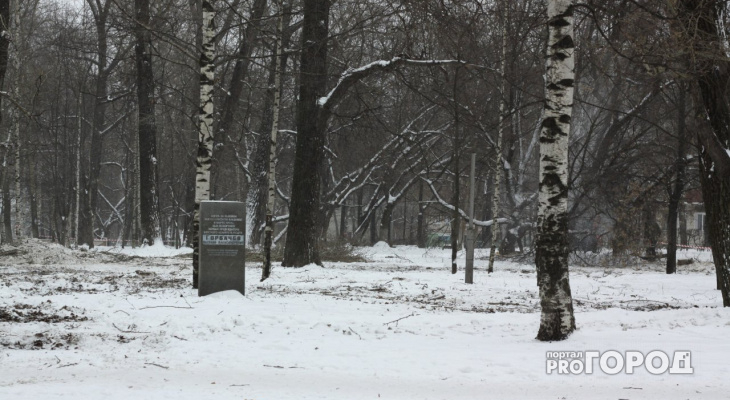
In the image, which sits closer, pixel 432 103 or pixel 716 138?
pixel 716 138

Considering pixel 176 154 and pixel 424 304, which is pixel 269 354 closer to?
pixel 424 304

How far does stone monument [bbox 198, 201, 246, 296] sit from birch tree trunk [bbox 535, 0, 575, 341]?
5.58m

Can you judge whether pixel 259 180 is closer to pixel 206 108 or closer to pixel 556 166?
pixel 206 108

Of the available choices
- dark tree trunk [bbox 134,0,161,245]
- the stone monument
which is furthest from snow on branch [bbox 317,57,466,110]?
dark tree trunk [bbox 134,0,161,245]

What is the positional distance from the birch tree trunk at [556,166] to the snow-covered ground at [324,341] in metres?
0.53

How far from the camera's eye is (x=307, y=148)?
18.0 m

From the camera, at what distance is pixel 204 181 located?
40.9 ft

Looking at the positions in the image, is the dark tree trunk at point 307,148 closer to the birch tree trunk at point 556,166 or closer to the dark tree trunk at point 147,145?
the dark tree trunk at point 147,145

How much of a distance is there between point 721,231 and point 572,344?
14.6ft

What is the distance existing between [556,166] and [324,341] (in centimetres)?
336

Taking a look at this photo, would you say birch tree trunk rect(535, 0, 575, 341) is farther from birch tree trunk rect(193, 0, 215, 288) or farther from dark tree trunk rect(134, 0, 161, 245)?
dark tree trunk rect(134, 0, 161, 245)

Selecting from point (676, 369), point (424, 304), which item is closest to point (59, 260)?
point (424, 304)

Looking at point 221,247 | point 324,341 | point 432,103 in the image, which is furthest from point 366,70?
point 324,341

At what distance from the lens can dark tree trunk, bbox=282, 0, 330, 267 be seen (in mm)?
17828
